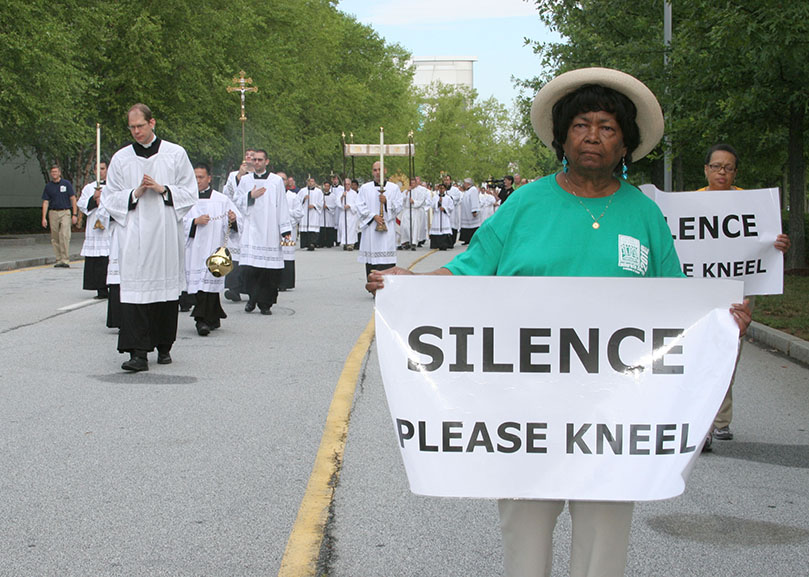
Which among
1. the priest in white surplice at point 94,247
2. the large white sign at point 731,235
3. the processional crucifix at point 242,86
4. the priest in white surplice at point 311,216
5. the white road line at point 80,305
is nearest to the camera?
the large white sign at point 731,235

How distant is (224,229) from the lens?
12.4 m

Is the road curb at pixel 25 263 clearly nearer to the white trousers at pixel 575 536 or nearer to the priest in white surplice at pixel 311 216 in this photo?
the priest in white surplice at pixel 311 216

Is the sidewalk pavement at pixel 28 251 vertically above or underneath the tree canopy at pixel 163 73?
underneath

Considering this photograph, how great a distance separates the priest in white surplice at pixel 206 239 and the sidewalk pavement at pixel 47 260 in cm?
575

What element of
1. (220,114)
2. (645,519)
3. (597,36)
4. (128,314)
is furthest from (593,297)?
(220,114)

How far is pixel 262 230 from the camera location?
14.3 m

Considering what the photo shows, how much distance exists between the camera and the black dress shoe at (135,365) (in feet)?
29.6

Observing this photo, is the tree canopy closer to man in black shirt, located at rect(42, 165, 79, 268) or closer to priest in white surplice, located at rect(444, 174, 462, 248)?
man in black shirt, located at rect(42, 165, 79, 268)

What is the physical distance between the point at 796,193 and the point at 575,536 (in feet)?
57.0

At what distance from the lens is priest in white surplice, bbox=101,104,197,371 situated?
918cm

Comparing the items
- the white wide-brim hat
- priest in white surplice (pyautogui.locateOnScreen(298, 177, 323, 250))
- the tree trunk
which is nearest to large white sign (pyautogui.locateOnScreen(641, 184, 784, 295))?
the white wide-brim hat

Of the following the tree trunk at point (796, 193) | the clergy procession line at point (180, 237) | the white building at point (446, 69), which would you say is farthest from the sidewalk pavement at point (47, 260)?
the white building at point (446, 69)

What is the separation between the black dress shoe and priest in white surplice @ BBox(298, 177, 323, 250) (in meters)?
21.9

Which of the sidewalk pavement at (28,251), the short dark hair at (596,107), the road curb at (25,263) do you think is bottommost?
the road curb at (25,263)
